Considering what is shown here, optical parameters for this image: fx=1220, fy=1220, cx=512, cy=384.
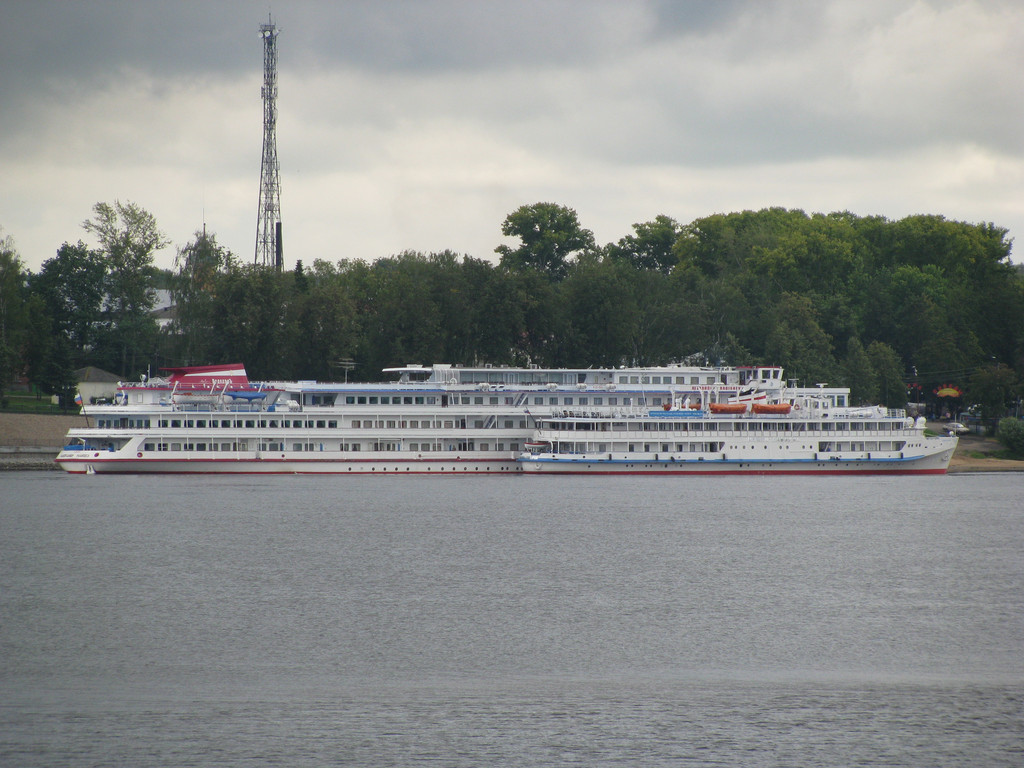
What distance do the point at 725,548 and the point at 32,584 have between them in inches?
1009

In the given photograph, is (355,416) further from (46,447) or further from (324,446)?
(46,447)

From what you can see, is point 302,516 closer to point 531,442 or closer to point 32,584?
point 32,584

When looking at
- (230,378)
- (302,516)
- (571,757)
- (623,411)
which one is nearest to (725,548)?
(302,516)

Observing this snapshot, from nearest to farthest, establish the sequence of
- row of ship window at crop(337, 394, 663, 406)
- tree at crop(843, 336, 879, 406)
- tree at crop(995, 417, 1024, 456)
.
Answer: row of ship window at crop(337, 394, 663, 406) → tree at crop(995, 417, 1024, 456) → tree at crop(843, 336, 879, 406)

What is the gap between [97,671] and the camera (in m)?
29.7

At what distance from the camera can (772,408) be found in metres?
78.5

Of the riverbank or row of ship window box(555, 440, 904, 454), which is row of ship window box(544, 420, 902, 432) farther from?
the riverbank

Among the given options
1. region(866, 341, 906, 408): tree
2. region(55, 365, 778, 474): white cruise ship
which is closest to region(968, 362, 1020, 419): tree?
region(866, 341, 906, 408): tree

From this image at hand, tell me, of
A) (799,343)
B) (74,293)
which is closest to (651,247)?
(799,343)

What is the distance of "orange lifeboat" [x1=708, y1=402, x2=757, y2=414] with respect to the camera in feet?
259

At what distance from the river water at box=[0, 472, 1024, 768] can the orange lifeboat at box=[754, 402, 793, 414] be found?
18370mm

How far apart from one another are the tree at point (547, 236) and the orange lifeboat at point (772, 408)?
61.2 metres

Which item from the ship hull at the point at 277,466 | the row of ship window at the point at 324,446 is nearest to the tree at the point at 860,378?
the row of ship window at the point at 324,446

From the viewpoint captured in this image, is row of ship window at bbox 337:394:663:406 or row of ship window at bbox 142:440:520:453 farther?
row of ship window at bbox 337:394:663:406
